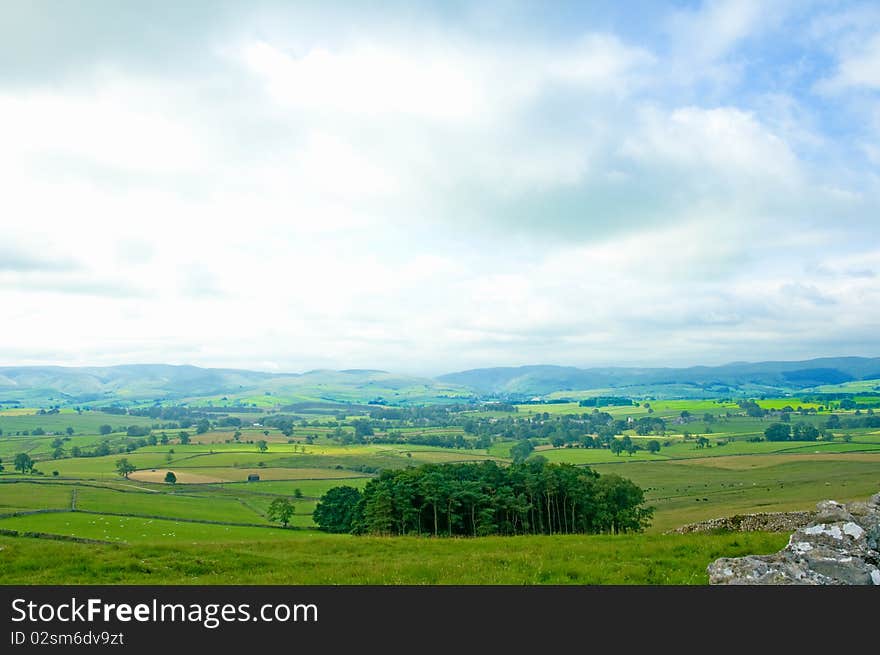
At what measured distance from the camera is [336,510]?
3295 inches

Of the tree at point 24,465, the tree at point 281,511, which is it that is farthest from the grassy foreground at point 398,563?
the tree at point 24,465

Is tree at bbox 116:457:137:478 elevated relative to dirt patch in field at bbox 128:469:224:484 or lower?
elevated

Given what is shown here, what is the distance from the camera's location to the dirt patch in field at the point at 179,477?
5758 inches

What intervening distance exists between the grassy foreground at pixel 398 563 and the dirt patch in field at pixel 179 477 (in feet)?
442

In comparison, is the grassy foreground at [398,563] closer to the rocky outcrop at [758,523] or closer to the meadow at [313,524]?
the meadow at [313,524]

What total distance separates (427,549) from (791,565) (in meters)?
15.3

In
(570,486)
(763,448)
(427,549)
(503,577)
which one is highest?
(503,577)

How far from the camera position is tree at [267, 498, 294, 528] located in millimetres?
91062

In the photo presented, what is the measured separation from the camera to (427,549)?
2558cm

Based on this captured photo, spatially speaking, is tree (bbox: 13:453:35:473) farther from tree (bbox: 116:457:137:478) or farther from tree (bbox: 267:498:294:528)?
tree (bbox: 267:498:294:528)

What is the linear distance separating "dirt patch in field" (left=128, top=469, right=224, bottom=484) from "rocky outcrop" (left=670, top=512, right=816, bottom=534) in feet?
448

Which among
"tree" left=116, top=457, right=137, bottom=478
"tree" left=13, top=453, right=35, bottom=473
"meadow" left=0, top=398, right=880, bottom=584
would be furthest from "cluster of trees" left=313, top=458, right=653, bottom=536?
"tree" left=13, top=453, right=35, bottom=473
